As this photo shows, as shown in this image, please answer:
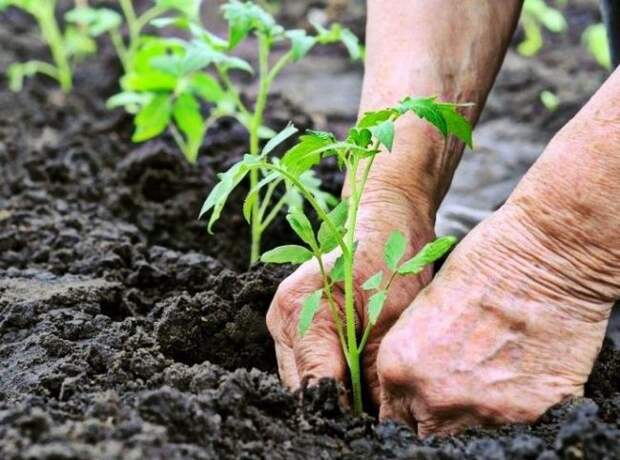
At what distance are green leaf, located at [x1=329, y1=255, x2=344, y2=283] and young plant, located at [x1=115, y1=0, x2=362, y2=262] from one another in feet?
1.87

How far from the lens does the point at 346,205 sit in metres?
1.52

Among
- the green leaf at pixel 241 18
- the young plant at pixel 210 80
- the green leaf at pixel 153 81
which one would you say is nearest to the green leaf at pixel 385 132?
the young plant at pixel 210 80

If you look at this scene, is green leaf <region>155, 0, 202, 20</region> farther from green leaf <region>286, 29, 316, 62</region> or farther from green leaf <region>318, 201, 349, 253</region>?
green leaf <region>318, 201, 349, 253</region>

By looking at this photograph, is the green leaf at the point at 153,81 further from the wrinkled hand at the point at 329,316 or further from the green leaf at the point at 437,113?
the green leaf at the point at 437,113

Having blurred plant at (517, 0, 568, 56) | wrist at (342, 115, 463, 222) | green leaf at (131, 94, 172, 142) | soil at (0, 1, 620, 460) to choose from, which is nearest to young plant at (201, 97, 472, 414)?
soil at (0, 1, 620, 460)

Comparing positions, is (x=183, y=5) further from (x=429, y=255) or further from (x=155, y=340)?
(x=429, y=255)

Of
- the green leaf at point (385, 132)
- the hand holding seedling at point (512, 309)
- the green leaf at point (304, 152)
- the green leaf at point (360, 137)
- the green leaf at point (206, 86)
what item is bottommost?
the hand holding seedling at point (512, 309)

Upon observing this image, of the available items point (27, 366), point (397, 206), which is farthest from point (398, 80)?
point (27, 366)

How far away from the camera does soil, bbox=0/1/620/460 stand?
4.00 ft

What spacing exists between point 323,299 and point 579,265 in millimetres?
455

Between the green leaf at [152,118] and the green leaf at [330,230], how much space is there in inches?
46.6

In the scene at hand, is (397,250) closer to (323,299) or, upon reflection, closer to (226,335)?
(323,299)

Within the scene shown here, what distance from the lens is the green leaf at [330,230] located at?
1468 mm

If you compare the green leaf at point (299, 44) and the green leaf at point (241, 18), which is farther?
the green leaf at point (299, 44)
